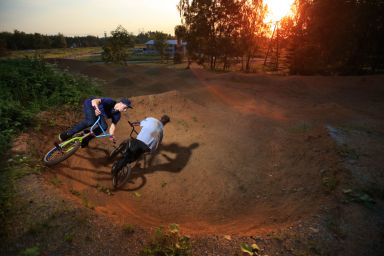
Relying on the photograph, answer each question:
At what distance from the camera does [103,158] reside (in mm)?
8891

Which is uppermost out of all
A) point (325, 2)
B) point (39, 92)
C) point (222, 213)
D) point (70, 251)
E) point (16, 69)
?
point (325, 2)

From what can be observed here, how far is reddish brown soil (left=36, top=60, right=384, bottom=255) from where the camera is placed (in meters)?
6.20

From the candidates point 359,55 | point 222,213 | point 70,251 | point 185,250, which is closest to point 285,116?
point 222,213

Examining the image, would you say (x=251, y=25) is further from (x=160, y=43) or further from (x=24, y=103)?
(x=160, y=43)

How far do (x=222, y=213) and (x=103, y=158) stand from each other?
4690 mm

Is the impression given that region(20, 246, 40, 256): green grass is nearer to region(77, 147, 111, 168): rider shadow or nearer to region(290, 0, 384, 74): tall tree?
region(77, 147, 111, 168): rider shadow

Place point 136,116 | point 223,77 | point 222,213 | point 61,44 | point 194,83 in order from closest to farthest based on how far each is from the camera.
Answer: point 222,213 < point 136,116 < point 194,83 < point 223,77 < point 61,44

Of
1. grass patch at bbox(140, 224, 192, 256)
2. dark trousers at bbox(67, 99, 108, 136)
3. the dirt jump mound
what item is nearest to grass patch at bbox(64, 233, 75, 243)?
the dirt jump mound

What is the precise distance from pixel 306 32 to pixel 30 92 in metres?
28.8

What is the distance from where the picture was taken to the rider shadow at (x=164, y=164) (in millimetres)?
7847

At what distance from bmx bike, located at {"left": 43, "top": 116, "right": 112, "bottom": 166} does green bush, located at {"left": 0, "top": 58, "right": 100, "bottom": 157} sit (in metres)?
1.86

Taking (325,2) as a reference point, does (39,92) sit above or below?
A: below

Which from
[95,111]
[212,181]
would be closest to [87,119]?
[95,111]

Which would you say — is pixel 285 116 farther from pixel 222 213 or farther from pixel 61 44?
pixel 61 44
